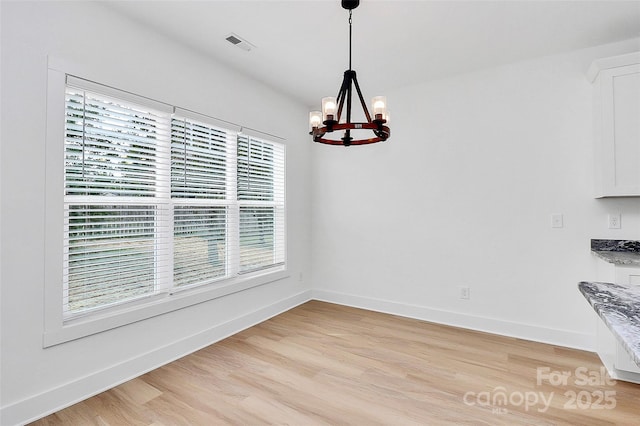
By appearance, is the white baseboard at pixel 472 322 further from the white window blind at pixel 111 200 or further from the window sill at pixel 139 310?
the white window blind at pixel 111 200

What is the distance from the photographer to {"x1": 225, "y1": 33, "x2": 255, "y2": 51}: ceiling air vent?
105 inches

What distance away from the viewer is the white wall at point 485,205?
114 inches

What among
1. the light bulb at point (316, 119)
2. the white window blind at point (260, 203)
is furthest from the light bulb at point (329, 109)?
the white window blind at point (260, 203)

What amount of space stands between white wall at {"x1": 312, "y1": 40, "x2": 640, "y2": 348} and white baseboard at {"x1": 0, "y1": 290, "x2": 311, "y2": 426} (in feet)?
5.81

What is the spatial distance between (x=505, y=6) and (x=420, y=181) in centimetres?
182

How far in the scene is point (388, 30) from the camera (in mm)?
2559

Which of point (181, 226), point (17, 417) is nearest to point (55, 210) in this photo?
point (181, 226)

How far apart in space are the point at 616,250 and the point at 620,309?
245 centimetres

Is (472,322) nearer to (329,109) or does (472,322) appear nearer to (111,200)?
(329,109)

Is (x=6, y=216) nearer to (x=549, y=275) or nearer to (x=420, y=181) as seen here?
(x=420, y=181)

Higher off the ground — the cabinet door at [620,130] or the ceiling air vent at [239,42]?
the ceiling air vent at [239,42]

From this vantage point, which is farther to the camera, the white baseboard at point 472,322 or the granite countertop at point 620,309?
the white baseboard at point 472,322

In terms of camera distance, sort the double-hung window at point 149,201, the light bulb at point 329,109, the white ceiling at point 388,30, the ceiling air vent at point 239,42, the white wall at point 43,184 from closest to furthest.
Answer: the white wall at point 43,184 → the light bulb at point 329,109 → the double-hung window at point 149,201 → the white ceiling at point 388,30 → the ceiling air vent at point 239,42

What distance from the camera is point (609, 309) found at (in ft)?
3.10
